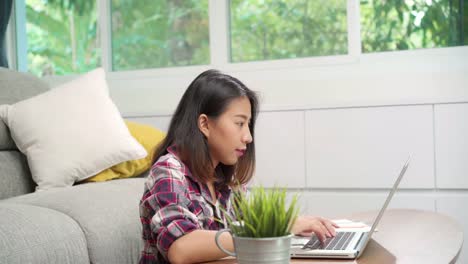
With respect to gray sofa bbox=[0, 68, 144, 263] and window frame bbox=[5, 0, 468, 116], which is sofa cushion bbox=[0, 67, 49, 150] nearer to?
gray sofa bbox=[0, 68, 144, 263]

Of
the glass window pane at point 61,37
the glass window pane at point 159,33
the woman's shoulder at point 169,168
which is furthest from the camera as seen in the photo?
the glass window pane at point 61,37

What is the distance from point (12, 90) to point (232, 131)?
1.52 m

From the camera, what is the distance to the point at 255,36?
360 cm

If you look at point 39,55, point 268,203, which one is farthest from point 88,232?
point 39,55

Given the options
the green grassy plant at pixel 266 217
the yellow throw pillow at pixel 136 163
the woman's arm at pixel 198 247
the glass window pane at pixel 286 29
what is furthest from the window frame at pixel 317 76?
the green grassy plant at pixel 266 217

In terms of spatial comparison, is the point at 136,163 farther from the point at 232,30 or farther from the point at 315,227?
the point at 315,227

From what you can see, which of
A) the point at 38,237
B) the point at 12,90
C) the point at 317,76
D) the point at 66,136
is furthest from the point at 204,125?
the point at 317,76

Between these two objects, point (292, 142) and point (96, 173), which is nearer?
point (96, 173)

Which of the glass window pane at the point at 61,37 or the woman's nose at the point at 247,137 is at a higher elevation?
the glass window pane at the point at 61,37

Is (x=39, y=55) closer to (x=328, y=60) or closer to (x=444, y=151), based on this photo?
(x=328, y=60)

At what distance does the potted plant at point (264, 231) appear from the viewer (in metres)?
1.01

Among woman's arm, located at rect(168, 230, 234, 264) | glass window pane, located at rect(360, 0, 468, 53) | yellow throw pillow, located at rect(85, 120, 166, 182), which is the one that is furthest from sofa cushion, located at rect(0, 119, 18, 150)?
glass window pane, located at rect(360, 0, 468, 53)

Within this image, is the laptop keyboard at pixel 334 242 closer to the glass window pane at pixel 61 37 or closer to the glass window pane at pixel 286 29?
the glass window pane at pixel 286 29

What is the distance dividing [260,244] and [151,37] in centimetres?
294
